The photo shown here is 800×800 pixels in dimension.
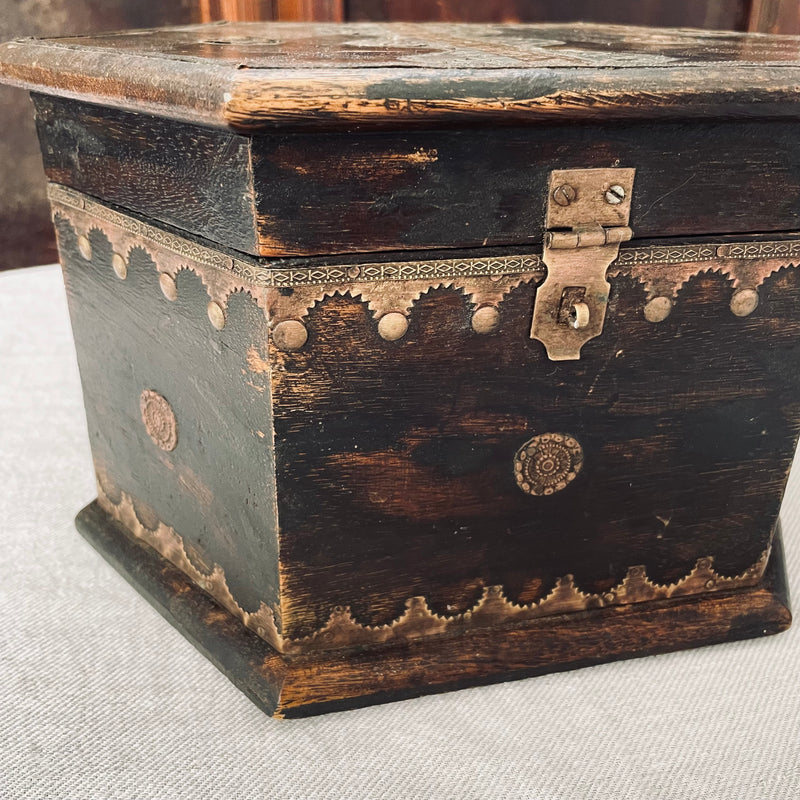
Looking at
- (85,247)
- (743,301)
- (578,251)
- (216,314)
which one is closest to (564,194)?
(578,251)

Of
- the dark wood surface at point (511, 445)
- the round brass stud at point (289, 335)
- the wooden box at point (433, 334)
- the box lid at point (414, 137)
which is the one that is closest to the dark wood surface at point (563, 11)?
the wooden box at point (433, 334)

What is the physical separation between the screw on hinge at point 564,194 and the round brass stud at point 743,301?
0.28 metres

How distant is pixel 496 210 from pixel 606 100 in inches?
6.4

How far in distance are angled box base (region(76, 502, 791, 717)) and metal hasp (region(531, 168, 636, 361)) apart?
17.2 inches

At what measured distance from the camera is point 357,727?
1162 mm

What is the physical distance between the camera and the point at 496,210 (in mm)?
985

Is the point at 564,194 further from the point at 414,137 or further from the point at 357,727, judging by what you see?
the point at 357,727

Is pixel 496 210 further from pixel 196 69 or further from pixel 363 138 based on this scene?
pixel 196 69

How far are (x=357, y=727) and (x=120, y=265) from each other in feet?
2.31

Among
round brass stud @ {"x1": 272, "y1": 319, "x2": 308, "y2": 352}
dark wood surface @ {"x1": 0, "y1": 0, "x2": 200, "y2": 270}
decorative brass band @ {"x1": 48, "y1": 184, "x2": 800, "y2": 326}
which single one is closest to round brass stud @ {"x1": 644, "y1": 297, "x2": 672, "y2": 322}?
decorative brass band @ {"x1": 48, "y1": 184, "x2": 800, "y2": 326}

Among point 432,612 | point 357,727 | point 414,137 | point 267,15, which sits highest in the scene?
point 267,15

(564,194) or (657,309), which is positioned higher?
(564,194)

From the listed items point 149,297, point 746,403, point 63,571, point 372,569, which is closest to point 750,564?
point 746,403

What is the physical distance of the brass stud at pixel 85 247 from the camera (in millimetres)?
1271
